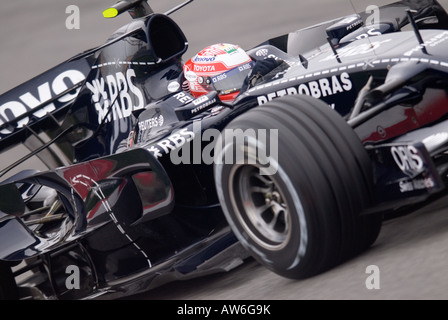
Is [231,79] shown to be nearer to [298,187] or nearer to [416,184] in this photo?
[298,187]

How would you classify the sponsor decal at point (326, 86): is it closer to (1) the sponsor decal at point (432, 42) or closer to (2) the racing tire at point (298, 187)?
(1) the sponsor decal at point (432, 42)

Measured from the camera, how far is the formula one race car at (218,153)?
3.34 meters

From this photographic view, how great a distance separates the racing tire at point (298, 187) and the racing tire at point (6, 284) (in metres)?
1.73

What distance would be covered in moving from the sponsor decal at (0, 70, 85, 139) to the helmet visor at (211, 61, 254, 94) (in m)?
1.00

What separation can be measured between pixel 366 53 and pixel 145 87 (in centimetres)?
162

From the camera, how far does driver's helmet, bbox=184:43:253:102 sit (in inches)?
198

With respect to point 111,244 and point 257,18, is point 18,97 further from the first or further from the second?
point 257,18

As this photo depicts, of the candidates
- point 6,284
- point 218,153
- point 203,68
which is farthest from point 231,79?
point 6,284

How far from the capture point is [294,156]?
3.30m

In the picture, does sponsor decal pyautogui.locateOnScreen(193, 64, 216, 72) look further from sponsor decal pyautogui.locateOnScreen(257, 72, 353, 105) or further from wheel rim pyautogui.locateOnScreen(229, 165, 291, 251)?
wheel rim pyautogui.locateOnScreen(229, 165, 291, 251)

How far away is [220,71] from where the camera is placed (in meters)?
5.12

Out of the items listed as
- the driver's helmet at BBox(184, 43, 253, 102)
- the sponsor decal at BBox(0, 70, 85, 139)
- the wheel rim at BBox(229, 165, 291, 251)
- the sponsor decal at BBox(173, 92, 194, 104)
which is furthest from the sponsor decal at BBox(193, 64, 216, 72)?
the wheel rim at BBox(229, 165, 291, 251)

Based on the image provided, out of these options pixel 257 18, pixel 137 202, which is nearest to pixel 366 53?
pixel 137 202

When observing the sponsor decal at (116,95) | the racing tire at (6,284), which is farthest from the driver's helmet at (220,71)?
the racing tire at (6,284)
